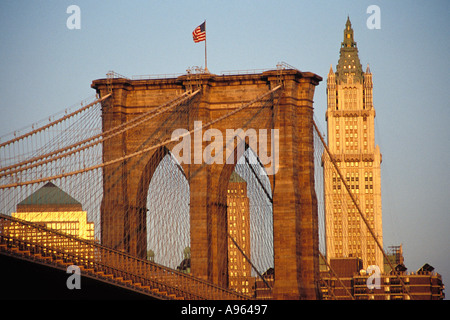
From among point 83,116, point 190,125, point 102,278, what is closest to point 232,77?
point 190,125

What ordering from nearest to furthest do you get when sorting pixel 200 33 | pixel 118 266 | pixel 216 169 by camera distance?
1. pixel 118 266
2. pixel 216 169
3. pixel 200 33

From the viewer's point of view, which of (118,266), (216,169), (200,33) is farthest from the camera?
(200,33)

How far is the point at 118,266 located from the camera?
112m

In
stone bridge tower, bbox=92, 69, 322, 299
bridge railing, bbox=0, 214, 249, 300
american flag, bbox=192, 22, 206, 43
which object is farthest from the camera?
american flag, bbox=192, 22, 206, 43

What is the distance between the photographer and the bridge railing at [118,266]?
107438 mm

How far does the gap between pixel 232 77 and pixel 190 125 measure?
228 inches

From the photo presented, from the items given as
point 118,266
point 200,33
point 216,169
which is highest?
point 200,33

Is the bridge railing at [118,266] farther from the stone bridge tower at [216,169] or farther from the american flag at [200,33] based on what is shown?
the american flag at [200,33]

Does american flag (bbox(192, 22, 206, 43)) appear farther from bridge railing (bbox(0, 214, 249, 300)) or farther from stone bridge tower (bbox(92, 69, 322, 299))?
bridge railing (bbox(0, 214, 249, 300))

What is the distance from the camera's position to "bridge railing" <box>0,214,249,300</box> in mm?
107438

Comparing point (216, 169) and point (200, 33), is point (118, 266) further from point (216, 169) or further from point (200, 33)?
point (200, 33)

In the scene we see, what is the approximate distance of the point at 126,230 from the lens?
119750 millimetres

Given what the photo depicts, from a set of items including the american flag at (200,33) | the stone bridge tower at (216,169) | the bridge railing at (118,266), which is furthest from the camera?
the american flag at (200,33)
